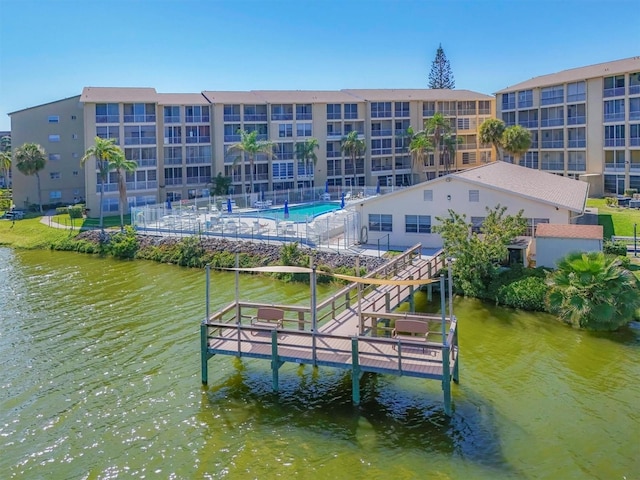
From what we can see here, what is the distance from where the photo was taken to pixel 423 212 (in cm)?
3591

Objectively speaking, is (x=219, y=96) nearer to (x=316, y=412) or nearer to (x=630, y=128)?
(x=630, y=128)

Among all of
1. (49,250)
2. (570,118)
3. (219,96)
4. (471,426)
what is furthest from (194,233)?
(570,118)

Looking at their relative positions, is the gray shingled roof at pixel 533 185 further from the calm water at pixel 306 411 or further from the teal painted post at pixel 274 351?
the teal painted post at pixel 274 351

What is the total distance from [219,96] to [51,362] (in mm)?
47369

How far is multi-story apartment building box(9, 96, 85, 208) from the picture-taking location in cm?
6419

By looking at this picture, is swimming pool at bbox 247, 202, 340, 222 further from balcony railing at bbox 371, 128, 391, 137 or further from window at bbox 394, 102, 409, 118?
window at bbox 394, 102, 409, 118

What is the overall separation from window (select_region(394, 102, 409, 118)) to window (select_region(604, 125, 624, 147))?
22.6 m

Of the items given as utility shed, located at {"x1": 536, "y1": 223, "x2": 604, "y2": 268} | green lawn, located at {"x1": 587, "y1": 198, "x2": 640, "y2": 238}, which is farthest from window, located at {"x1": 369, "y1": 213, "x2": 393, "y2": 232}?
green lawn, located at {"x1": 587, "y1": 198, "x2": 640, "y2": 238}

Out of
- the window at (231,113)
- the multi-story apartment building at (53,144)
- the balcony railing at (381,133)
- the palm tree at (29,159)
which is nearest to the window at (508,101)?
the balcony railing at (381,133)

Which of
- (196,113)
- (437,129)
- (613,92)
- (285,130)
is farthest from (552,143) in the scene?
(196,113)

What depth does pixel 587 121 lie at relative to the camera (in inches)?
2359

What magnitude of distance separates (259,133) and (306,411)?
50848 millimetres

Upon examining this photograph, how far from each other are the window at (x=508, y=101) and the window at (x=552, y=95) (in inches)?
Answer: 151

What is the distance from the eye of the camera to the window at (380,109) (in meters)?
70.8
